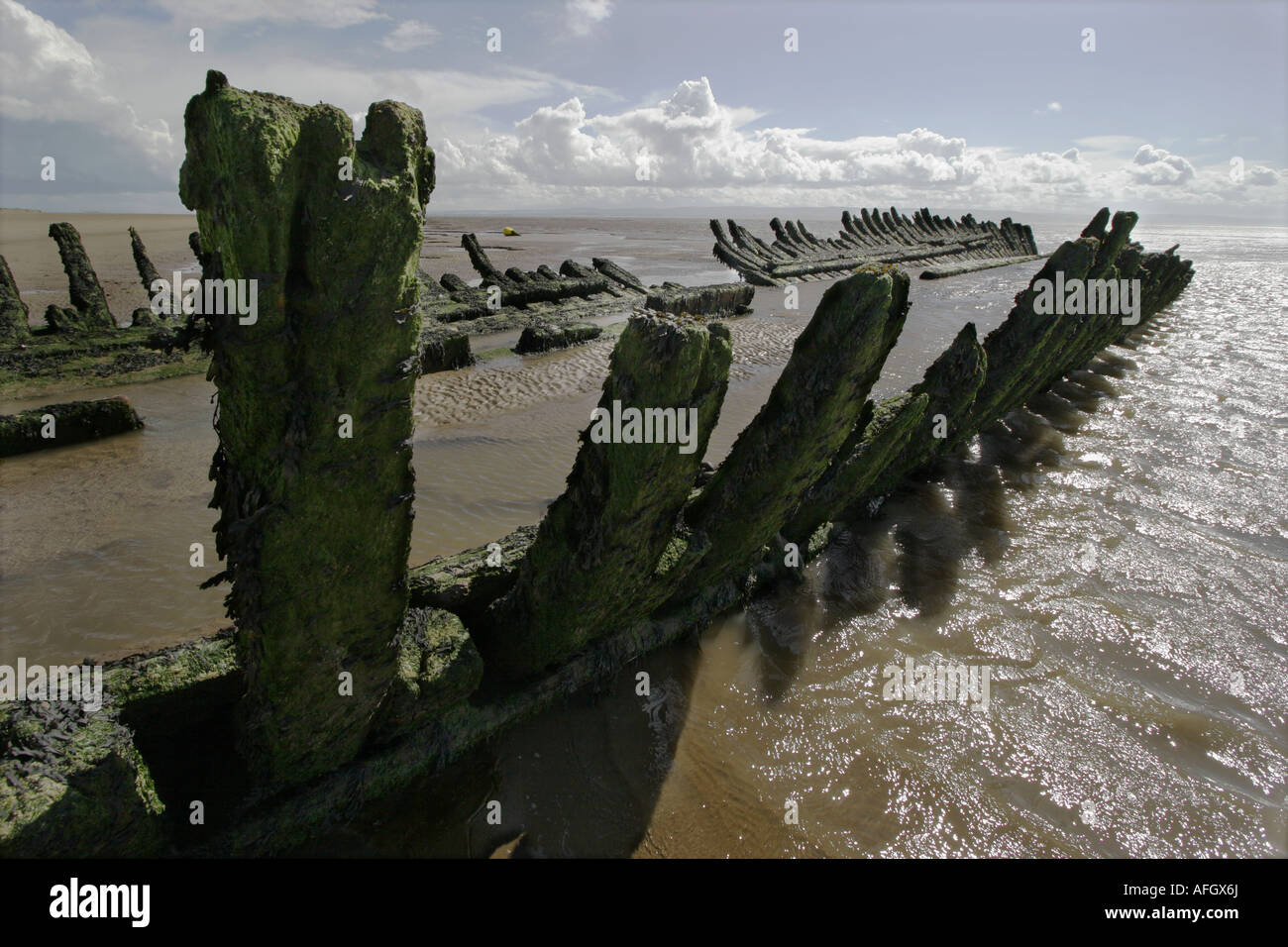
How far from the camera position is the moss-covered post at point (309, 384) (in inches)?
80.5

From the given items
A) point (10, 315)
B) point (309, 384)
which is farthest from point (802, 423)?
point (10, 315)

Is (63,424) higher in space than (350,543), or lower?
higher

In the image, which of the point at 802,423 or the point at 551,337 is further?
the point at 551,337

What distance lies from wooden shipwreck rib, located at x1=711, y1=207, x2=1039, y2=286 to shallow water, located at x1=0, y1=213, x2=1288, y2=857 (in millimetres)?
15100

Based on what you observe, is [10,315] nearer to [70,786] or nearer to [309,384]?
[70,786]

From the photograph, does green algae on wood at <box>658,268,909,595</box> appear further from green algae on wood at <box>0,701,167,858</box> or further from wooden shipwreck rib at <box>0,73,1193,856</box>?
green algae on wood at <box>0,701,167,858</box>

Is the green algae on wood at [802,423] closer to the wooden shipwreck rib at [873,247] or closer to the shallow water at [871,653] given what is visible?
Result: the shallow water at [871,653]

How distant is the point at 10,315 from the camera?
9.33 m

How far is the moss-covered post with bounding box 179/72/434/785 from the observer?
2045 mm

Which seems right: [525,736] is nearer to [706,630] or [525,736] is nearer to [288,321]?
[706,630]

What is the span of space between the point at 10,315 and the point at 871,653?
A: 12730 millimetres

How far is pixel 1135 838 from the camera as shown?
3971 millimetres

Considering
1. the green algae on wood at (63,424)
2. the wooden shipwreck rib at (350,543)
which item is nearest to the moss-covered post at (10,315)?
the green algae on wood at (63,424)
